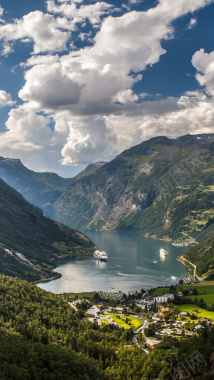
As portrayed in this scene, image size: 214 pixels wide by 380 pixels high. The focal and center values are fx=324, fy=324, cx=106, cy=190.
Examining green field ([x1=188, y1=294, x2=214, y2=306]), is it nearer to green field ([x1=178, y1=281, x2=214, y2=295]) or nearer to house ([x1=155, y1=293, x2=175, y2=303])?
green field ([x1=178, y1=281, x2=214, y2=295])

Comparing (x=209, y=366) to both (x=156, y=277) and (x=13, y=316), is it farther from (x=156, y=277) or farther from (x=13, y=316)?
(x=156, y=277)

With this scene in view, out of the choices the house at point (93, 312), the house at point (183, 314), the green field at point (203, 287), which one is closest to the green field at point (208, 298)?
the green field at point (203, 287)

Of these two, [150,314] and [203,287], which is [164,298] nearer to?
[150,314]

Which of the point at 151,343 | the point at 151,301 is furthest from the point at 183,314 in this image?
the point at 151,343

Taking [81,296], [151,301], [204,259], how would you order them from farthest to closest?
[204,259] < [81,296] < [151,301]

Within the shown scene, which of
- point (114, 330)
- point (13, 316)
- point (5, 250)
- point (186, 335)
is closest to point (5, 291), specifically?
point (13, 316)

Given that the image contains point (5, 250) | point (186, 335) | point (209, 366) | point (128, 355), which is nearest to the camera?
point (209, 366)
